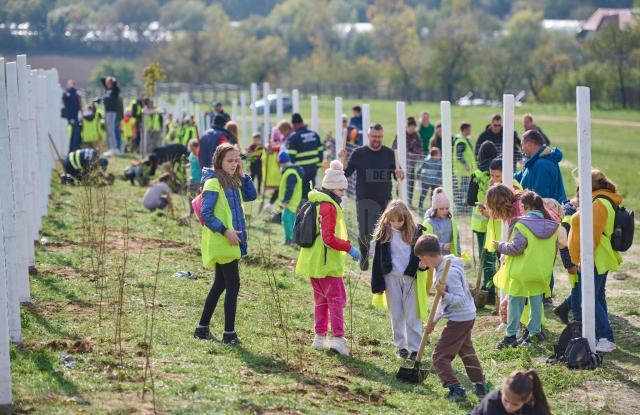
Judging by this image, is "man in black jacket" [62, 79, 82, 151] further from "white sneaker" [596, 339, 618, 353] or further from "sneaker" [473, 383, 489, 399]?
"sneaker" [473, 383, 489, 399]

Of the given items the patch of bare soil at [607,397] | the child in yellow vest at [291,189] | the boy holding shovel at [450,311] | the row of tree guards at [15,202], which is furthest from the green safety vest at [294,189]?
the boy holding shovel at [450,311]

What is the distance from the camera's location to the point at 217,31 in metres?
107

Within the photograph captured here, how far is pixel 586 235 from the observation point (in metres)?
10.7

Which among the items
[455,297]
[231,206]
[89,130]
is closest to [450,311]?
[455,297]

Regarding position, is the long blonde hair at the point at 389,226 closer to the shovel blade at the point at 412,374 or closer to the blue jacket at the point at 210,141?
the shovel blade at the point at 412,374

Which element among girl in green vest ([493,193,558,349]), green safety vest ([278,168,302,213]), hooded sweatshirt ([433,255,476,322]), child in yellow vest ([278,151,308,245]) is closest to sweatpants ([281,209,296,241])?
child in yellow vest ([278,151,308,245])

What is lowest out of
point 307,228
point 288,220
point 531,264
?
point 288,220

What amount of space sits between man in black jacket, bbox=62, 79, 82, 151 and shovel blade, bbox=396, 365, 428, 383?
21.4 metres

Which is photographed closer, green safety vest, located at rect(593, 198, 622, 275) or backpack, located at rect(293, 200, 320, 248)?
backpack, located at rect(293, 200, 320, 248)

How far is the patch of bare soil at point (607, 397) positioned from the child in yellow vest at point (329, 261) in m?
2.14

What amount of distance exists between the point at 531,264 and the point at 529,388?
378cm

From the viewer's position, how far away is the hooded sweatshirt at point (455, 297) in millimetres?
9148

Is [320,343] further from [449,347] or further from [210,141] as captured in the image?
[210,141]

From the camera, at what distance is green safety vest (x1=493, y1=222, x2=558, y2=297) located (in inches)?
425
